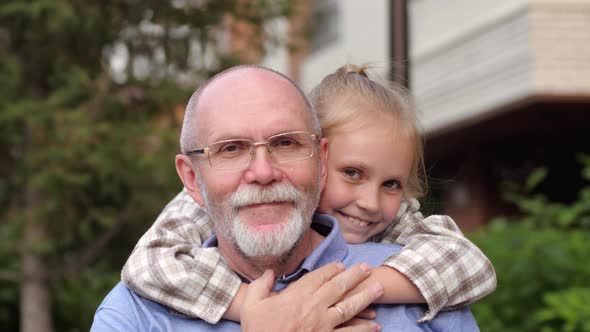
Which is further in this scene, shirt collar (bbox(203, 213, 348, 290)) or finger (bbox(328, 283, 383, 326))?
shirt collar (bbox(203, 213, 348, 290))

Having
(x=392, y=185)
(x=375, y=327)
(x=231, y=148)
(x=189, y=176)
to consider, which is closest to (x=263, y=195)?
(x=231, y=148)

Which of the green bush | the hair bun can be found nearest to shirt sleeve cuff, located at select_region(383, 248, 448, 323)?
the hair bun

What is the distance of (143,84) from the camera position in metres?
8.83

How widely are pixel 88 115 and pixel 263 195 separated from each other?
5.57 m

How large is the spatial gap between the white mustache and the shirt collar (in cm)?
23

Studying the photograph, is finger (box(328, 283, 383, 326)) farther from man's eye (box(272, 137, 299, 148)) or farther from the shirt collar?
man's eye (box(272, 137, 299, 148))

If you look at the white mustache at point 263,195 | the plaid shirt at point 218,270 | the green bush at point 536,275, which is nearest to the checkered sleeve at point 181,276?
the plaid shirt at point 218,270

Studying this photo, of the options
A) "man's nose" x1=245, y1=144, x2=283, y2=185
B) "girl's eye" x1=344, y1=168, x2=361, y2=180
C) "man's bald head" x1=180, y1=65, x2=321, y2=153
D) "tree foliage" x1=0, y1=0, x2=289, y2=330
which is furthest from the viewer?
"tree foliage" x1=0, y1=0, x2=289, y2=330

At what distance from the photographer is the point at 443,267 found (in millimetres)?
3070

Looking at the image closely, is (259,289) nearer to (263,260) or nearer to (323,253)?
(263,260)

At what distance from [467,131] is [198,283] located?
10236 mm

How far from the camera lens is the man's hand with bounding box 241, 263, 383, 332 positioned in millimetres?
2818

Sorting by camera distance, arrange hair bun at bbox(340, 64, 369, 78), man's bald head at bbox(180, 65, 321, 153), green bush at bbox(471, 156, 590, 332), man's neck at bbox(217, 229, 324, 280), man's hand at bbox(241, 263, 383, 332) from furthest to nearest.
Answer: green bush at bbox(471, 156, 590, 332) → hair bun at bbox(340, 64, 369, 78) → man's bald head at bbox(180, 65, 321, 153) → man's neck at bbox(217, 229, 324, 280) → man's hand at bbox(241, 263, 383, 332)

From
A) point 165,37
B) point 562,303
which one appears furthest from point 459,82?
point 562,303
